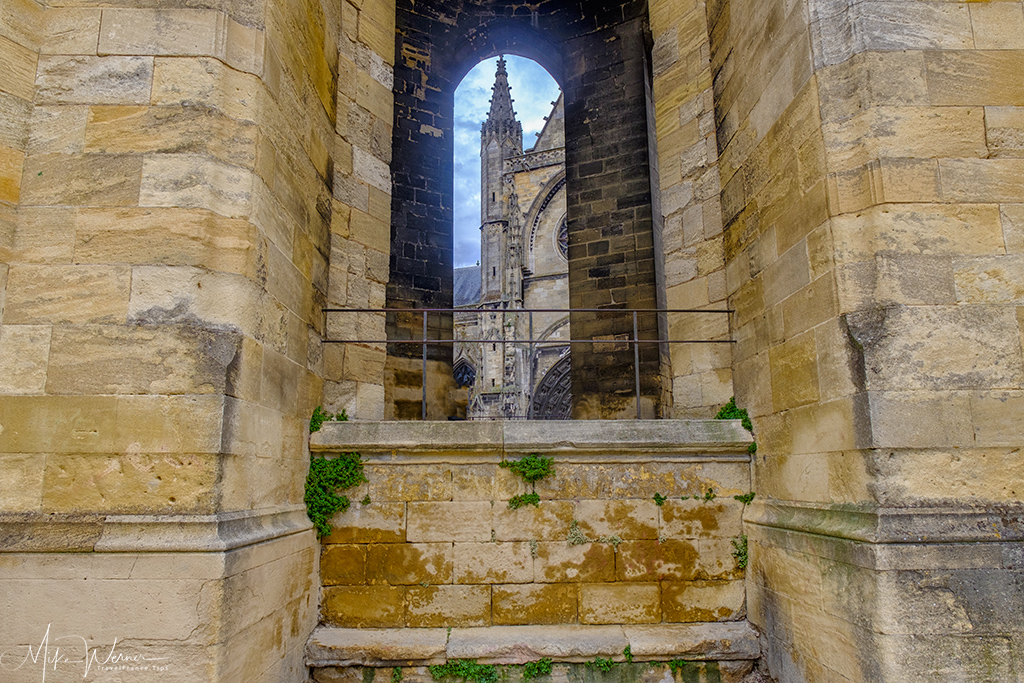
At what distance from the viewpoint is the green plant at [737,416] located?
3.99m

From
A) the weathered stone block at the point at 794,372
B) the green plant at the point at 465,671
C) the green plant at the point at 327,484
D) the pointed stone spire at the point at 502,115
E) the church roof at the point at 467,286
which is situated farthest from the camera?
the church roof at the point at 467,286

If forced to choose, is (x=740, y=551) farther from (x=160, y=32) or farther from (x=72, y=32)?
(x=72, y=32)

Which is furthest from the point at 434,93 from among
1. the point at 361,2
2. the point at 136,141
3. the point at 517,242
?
the point at 517,242

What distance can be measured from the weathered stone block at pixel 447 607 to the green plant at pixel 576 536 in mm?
596

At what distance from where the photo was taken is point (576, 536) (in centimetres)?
393

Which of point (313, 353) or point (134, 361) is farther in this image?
point (313, 353)

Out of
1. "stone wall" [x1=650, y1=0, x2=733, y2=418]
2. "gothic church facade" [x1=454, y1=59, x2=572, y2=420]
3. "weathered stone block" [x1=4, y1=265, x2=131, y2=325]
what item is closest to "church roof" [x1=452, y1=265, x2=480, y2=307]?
"gothic church facade" [x1=454, y1=59, x2=572, y2=420]

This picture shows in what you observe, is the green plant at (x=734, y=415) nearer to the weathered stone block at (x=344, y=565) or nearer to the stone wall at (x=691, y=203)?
the stone wall at (x=691, y=203)

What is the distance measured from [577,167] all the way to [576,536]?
580cm

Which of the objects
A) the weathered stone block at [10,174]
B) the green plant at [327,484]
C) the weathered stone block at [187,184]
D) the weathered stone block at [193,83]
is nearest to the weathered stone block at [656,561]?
the green plant at [327,484]

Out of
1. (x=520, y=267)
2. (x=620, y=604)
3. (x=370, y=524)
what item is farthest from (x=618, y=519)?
(x=520, y=267)

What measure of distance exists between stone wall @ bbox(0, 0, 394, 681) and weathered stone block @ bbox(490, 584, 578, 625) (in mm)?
1171

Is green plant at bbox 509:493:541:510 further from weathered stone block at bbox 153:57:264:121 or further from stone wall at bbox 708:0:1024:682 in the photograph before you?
weathered stone block at bbox 153:57:264:121

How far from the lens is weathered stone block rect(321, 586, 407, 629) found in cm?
382
